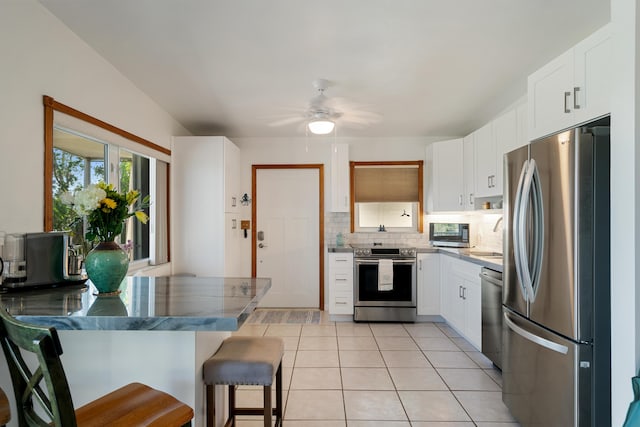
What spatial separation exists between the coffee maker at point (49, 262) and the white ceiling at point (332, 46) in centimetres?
128

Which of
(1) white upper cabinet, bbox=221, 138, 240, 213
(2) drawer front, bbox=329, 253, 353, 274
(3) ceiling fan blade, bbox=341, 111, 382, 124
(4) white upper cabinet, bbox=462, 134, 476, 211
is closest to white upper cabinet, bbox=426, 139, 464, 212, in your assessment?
(4) white upper cabinet, bbox=462, 134, 476, 211

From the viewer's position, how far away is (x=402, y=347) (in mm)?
3441

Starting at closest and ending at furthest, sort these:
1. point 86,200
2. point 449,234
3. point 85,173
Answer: point 86,200 → point 85,173 → point 449,234

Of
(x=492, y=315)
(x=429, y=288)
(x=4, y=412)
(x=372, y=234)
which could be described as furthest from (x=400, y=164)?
(x=4, y=412)

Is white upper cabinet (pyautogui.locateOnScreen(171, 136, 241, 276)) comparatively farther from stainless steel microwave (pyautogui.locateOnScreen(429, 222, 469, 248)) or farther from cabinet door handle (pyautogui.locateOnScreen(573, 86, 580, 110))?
cabinet door handle (pyautogui.locateOnScreen(573, 86, 580, 110))

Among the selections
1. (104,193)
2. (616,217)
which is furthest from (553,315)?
(104,193)

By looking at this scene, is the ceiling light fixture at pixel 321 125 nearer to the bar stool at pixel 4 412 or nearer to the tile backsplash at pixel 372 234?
the tile backsplash at pixel 372 234

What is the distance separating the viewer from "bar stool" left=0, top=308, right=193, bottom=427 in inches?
31.1

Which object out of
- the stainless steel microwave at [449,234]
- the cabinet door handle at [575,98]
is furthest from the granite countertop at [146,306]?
the stainless steel microwave at [449,234]

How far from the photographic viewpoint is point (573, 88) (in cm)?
183

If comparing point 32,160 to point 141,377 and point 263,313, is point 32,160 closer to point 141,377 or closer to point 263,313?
point 141,377

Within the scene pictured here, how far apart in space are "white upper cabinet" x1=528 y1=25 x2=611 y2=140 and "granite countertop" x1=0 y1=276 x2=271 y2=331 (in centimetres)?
176

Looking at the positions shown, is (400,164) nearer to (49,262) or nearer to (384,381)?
(384,381)

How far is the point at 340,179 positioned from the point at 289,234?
→ 103 centimetres
